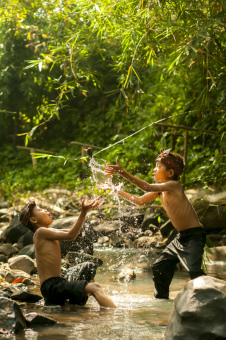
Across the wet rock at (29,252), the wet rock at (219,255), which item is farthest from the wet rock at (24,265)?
the wet rock at (219,255)

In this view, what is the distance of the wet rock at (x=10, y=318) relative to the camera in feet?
10.1

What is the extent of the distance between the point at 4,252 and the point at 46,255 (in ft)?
10.5

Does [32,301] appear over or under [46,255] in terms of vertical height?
under

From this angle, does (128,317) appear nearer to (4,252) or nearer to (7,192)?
(4,252)

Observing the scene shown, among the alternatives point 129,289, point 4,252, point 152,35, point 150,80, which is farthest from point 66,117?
point 129,289

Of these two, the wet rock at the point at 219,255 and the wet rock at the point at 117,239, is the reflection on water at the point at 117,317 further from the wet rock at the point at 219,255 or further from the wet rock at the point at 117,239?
the wet rock at the point at 117,239

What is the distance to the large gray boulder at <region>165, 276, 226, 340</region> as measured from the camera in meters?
2.61

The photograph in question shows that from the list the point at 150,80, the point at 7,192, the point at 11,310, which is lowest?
the point at 7,192

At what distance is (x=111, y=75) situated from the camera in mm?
12570

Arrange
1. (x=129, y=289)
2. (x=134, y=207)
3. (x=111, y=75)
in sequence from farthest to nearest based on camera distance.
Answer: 1. (x=111, y=75)
2. (x=134, y=207)
3. (x=129, y=289)

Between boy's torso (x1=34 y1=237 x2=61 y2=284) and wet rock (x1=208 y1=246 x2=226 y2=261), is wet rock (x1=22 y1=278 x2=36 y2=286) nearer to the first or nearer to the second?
boy's torso (x1=34 y1=237 x2=61 y2=284)

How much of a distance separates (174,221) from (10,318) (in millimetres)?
1709

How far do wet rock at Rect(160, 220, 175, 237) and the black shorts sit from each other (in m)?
3.60

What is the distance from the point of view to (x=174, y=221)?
420cm
